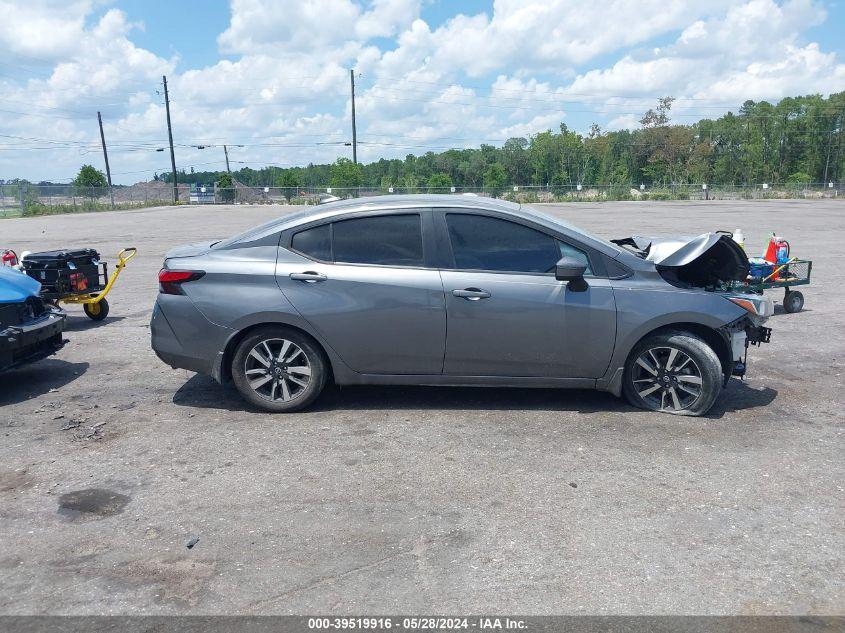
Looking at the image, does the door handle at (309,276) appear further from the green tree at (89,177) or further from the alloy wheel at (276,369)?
the green tree at (89,177)

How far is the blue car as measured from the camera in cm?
602

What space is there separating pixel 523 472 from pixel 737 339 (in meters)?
2.23

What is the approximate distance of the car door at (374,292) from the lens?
5.51 m

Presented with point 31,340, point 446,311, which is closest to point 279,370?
point 446,311

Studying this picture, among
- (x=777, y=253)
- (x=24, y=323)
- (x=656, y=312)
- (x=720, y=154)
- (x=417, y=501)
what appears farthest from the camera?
(x=720, y=154)

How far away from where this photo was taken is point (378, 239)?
18.7 ft

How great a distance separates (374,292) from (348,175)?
65558mm

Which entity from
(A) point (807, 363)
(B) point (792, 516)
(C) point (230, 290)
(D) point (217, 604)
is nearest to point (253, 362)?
(C) point (230, 290)

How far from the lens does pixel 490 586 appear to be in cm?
336

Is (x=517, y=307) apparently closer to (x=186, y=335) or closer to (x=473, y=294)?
(x=473, y=294)

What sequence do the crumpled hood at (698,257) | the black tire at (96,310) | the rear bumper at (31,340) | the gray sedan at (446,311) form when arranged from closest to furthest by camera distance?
1. the gray sedan at (446,311)
2. the crumpled hood at (698,257)
3. the rear bumper at (31,340)
4. the black tire at (96,310)

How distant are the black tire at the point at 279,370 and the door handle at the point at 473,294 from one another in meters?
1.17

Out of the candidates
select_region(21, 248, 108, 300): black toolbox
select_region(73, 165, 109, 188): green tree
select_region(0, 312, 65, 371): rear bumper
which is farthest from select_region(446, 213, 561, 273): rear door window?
select_region(73, 165, 109, 188): green tree

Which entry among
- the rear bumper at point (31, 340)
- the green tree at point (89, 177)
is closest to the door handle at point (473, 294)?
the rear bumper at point (31, 340)
